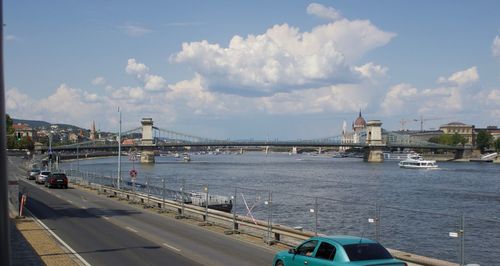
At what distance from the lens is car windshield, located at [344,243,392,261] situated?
478 inches

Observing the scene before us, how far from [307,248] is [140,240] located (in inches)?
426

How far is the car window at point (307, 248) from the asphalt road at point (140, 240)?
450cm

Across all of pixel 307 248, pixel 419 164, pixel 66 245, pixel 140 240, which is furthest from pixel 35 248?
pixel 419 164

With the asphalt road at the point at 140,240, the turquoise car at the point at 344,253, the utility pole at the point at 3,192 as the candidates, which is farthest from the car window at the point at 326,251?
the utility pole at the point at 3,192

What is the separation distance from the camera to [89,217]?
3172cm

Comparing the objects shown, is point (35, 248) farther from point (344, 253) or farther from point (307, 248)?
point (344, 253)

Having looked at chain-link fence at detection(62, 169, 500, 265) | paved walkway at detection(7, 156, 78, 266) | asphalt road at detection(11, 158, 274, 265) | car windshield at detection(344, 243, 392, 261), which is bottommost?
chain-link fence at detection(62, 169, 500, 265)

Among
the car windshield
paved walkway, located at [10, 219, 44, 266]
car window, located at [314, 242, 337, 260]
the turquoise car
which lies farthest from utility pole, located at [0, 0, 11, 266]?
paved walkway, located at [10, 219, 44, 266]

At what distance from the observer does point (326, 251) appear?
13055mm

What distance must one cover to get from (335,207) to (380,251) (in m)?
36.1

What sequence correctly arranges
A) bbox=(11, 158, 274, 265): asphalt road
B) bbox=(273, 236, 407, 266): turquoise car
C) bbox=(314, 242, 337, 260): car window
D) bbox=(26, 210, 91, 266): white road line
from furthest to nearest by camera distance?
bbox=(11, 158, 274, 265): asphalt road < bbox=(26, 210, 91, 266): white road line < bbox=(314, 242, 337, 260): car window < bbox=(273, 236, 407, 266): turquoise car

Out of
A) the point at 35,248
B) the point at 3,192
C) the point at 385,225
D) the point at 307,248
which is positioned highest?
the point at 3,192

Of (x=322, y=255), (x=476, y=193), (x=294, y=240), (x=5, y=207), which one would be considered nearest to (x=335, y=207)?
(x=294, y=240)

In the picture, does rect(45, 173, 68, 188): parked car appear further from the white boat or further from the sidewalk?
the white boat
